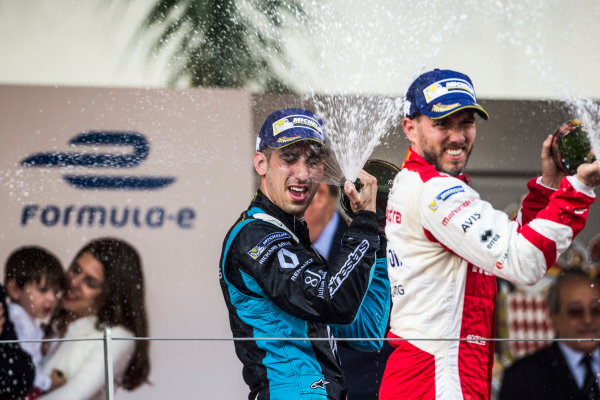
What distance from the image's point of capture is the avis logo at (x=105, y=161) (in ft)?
11.6

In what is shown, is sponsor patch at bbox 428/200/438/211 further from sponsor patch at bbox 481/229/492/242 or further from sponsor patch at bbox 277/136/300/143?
sponsor patch at bbox 277/136/300/143

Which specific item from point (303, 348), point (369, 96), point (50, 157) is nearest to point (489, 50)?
point (369, 96)

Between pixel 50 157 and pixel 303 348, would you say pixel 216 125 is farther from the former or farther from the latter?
pixel 303 348

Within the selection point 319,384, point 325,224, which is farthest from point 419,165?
point 325,224

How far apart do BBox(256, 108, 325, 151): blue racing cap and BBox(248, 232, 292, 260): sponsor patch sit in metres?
0.25

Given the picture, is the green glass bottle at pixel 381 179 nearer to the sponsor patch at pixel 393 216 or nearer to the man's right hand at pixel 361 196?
the sponsor patch at pixel 393 216

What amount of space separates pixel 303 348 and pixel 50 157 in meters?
2.04

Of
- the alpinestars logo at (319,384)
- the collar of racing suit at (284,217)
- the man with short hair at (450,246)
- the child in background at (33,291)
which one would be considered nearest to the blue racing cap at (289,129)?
the collar of racing suit at (284,217)

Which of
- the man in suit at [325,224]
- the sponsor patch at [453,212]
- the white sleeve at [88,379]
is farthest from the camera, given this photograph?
the man in suit at [325,224]

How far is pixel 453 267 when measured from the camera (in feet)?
6.35

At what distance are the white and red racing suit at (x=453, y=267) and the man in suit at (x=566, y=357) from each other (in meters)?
1.37

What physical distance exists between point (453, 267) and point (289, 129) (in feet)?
1.55

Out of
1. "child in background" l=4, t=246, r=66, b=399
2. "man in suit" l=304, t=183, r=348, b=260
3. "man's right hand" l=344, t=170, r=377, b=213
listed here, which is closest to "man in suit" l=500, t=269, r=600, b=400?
"man in suit" l=304, t=183, r=348, b=260

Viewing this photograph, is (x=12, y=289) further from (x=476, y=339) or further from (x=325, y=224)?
(x=476, y=339)
